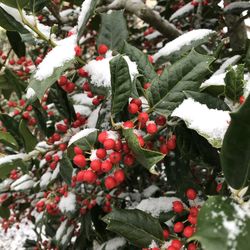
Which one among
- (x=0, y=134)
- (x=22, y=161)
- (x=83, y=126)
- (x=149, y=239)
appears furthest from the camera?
(x=83, y=126)

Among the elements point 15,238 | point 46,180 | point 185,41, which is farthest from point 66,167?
point 15,238

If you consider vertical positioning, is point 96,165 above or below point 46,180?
above

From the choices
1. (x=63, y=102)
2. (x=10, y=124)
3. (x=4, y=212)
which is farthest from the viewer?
(x=4, y=212)

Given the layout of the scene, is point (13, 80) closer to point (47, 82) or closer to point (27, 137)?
point (27, 137)

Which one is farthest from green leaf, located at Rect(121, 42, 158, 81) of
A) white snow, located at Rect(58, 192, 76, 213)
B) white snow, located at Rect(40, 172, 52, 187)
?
white snow, located at Rect(58, 192, 76, 213)

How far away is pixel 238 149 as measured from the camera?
710 millimetres

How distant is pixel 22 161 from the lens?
1.47 meters

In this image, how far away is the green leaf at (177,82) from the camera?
→ 1.05 metres

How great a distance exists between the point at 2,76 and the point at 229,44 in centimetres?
152

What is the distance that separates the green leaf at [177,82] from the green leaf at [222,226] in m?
0.44

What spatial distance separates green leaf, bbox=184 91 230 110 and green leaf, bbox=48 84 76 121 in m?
0.65

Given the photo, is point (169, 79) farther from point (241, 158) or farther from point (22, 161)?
point (22, 161)

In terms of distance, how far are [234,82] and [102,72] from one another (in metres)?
0.43

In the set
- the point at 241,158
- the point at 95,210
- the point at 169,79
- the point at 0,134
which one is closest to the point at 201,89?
the point at 169,79
